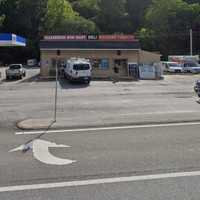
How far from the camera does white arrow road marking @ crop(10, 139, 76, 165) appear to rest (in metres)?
9.37

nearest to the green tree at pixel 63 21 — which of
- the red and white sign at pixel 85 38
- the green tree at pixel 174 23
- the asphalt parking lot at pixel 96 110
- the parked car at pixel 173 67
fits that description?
the green tree at pixel 174 23

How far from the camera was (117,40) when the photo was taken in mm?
46438

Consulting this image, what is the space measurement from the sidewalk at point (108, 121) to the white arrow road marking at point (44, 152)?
2799mm

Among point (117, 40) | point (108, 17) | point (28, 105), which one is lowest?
point (28, 105)

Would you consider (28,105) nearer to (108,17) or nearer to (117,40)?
(117,40)

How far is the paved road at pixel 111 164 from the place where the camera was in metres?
7.17

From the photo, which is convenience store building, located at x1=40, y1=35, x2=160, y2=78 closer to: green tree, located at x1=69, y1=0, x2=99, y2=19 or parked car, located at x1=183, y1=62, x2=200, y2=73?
parked car, located at x1=183, y1=62, x2=200, y2=73

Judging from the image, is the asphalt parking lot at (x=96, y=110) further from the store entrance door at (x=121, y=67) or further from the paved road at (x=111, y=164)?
the store entrance door at (x=121, y=67)

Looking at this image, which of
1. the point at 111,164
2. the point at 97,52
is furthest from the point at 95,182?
the point at 97,52

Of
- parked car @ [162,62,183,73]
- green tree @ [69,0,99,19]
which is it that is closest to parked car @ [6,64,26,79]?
parked car @ [162,62,183,73]

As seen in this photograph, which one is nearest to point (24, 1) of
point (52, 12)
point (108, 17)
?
point (52, 12)

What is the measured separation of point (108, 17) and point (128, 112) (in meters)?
95.1

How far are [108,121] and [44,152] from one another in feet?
18.9

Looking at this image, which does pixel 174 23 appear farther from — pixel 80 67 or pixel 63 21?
pixel 80 67
